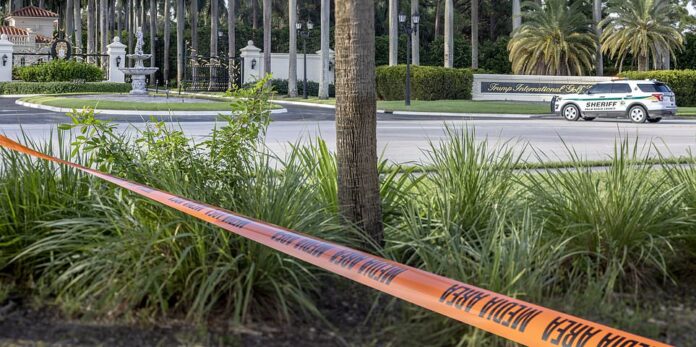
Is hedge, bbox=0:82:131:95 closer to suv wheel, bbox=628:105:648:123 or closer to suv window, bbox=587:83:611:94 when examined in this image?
suv window, bbox=587:83:611:94

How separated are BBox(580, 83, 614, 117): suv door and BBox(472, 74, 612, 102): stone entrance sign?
14.0 m

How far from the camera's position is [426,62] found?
7025 centimetres

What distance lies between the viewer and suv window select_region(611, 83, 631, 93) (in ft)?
99.0

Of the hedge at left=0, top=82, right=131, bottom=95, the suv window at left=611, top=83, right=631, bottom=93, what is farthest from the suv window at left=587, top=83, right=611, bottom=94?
the hedge at left=0, top=82, right=131, bottom=95

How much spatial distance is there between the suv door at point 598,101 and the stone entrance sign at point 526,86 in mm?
14026

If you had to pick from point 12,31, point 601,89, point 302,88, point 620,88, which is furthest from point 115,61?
point 620,88

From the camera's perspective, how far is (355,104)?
228 inches

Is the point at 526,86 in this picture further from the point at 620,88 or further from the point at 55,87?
the point at 55,87

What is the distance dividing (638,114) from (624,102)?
0.62 m

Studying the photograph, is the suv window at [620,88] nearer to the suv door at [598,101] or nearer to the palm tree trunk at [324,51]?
the suv door at [598,101]

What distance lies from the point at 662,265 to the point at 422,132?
1635cm

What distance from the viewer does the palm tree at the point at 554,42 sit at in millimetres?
51094

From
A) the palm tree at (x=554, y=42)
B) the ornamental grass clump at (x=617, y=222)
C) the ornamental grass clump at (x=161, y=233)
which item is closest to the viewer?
the ornamental grass clump at (x=161, y=233)

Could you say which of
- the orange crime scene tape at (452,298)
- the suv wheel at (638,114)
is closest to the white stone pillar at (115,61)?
the suv wheel at (638,114)
